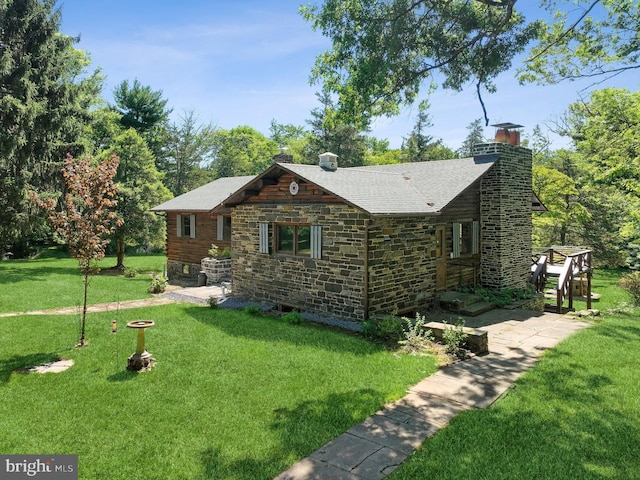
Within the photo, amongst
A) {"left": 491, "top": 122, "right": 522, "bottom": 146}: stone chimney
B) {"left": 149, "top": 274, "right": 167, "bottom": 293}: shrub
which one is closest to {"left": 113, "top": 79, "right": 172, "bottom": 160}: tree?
{"left": 149, "top": 274, "right": 167, "bottom": 293}: shrub

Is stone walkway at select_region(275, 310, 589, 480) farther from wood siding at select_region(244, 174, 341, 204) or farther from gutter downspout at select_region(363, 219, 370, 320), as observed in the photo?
wood siding at select_region(244, 174, 341, 204)

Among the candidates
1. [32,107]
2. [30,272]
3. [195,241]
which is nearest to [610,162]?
[195,241]

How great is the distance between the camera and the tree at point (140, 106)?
39219mm

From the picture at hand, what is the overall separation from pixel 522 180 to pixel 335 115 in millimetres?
8780

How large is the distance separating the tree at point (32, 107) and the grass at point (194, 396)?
939cm

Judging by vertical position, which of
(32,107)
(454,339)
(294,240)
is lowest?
(454,339)

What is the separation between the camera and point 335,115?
12914 millimetres

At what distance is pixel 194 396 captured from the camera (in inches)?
281

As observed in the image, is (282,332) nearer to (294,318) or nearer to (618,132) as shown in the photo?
(294,318)

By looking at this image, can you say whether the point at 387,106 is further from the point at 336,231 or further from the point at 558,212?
the point at 558,212

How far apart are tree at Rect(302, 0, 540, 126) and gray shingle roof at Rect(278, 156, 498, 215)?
259 cm

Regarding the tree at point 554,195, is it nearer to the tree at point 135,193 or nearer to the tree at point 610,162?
the tree at point 610,162

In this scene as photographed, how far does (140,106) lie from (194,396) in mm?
38578

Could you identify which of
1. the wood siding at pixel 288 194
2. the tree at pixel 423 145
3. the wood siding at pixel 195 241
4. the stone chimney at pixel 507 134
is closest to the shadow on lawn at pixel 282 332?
the wood siding at pixel 288 194
